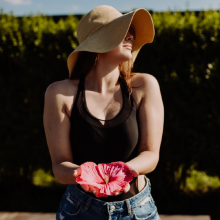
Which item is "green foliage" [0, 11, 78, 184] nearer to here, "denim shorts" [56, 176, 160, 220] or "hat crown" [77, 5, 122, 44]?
"hat crown" [77, 5, 122, 44]

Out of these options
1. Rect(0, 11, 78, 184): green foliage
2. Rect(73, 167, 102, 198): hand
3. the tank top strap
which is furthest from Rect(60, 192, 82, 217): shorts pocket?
Rect(0, 11, 78, 184): green foliage

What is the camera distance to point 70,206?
1.56 m

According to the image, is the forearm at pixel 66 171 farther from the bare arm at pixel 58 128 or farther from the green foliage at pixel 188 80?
the green foliage at pixel 188 80

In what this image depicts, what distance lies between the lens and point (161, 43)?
3824 mm

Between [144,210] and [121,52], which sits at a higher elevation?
[121,52]

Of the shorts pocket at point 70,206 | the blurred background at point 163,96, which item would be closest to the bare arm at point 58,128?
the shorts pocket at point 70,206

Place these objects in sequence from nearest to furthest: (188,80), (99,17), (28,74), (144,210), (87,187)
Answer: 1. (87,187)
2. (144,210)
3. (99,17)
4. (188,80)
5. (28,74)

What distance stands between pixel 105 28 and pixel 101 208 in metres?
1.09

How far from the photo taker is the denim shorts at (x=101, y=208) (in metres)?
1.50

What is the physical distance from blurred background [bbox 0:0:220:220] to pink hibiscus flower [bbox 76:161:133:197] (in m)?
2.65

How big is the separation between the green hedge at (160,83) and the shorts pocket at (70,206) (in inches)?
101

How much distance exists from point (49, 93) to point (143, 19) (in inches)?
32.2

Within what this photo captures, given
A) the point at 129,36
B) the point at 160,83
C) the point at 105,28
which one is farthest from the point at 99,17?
the point at 160,83

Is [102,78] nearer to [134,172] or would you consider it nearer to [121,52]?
[121,52]
